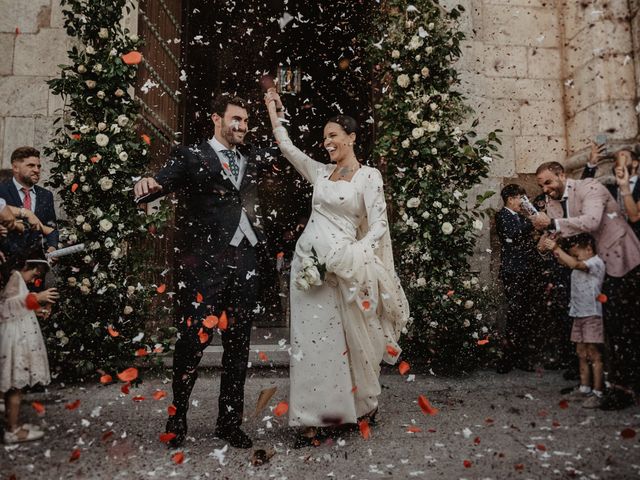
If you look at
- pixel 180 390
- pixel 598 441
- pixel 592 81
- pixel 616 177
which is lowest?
pixel 598 441

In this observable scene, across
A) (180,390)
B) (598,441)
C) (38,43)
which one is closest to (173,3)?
(38,43)

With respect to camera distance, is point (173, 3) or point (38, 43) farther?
point (173, 3)

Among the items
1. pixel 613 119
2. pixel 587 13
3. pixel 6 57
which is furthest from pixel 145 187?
pixel 587 13

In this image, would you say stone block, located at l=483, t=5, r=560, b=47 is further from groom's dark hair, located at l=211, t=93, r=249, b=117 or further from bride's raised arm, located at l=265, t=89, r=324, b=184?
groom's dark hair, located at l=211, t=93, r=249, b=117

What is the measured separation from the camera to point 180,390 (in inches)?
112

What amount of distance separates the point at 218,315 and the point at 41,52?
367 centimetres

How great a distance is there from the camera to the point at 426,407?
355cm

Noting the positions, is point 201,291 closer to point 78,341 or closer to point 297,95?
point 78,341

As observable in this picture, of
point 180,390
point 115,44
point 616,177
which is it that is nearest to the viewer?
point 180,390

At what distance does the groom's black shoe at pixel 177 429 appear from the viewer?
9.27 ft

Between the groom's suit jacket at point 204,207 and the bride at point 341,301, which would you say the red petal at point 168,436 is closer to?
the bride at point 341,301

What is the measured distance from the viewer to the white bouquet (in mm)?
2938

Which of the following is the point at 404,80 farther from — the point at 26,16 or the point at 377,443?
the point at 26,16

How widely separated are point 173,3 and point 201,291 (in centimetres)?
448
